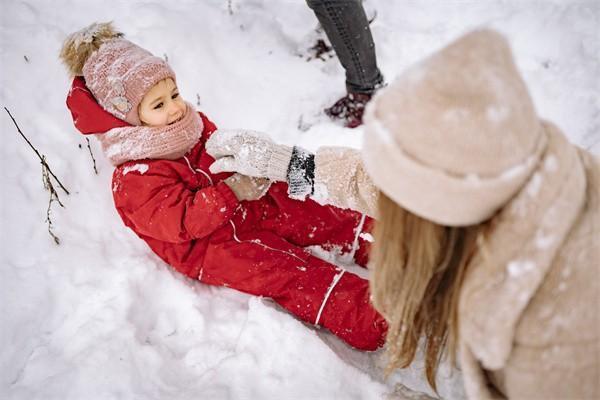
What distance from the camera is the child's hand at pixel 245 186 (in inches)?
85.8

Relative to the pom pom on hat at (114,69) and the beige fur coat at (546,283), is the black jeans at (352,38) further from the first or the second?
the beige fur coat at (546,283)

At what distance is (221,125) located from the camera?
3.01m

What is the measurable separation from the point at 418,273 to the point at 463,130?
451 mm

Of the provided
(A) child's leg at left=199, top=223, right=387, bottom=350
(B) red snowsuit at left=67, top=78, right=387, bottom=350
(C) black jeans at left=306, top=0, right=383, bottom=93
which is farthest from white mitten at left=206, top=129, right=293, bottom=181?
(C) black jeans at left=306, top=0, right=383, bottom=93

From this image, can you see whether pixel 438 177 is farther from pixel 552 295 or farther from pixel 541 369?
pixel 541 369

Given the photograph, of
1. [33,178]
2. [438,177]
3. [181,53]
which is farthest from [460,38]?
[181,53]

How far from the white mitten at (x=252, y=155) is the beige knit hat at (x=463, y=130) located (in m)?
1.08

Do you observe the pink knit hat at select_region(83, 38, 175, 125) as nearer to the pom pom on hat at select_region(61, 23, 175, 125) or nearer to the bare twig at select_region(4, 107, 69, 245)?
the pom pom on hat at select_region(61, 23, 175, 125)

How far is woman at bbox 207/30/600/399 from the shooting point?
91 centimetres

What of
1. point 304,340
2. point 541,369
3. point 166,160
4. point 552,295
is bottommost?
point 304,340

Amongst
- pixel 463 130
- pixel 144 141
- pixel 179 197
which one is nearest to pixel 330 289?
pixel 179 197

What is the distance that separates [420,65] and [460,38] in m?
0.10

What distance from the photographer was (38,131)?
2.60m

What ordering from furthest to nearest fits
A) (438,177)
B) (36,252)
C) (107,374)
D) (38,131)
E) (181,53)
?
1. (181,53)
2. (38,131)
3. (36,252)
4. (107,374)
5. (438,177)
